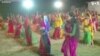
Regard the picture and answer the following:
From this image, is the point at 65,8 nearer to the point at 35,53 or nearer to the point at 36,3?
the point at 36,3

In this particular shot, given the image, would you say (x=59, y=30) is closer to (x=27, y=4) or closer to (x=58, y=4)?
(x=27, y=4)

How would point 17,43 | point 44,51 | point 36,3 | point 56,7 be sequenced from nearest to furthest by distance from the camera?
point 44,51, point 17,43, point 36,3, point 56,7

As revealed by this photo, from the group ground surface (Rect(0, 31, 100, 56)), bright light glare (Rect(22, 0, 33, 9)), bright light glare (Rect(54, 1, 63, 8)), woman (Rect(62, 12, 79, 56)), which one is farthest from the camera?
bright light glare (Rect(54, 1, 63, 8))

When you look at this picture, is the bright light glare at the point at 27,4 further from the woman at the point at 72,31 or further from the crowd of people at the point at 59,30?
the woman at the point at 72,31

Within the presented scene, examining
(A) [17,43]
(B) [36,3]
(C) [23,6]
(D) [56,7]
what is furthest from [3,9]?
(A) [17,43]

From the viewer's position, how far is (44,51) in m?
10.8

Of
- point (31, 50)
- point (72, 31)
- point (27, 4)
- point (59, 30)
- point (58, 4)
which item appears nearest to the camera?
point (72, 31)

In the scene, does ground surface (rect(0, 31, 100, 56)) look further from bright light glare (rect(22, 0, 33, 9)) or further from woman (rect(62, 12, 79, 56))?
bright light glare (rect(22, 0, 33, 9))

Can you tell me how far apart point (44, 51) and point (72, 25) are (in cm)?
344

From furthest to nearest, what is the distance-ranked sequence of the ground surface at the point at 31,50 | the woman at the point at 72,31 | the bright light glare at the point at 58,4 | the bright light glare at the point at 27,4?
1. the bright light glare at the point at 58,4
2. the bright light glare at the point at 27,4
3. the ground surface at the point at 31,50
4. the woman at the point at 72,31

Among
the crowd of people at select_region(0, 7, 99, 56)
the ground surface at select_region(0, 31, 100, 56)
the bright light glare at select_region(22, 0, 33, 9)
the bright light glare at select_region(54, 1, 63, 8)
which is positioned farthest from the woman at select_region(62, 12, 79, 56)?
the bright light glare at select_region(54, 1, 63, 8)

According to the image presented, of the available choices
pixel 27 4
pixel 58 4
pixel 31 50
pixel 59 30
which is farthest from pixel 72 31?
pixel 58 4

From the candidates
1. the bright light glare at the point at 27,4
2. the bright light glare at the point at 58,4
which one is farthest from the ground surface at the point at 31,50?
the bright light glare at the point at 58,4

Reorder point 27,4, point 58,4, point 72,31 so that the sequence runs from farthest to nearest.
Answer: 1. point 58,4
2. point 27,4
3. point 72,31
